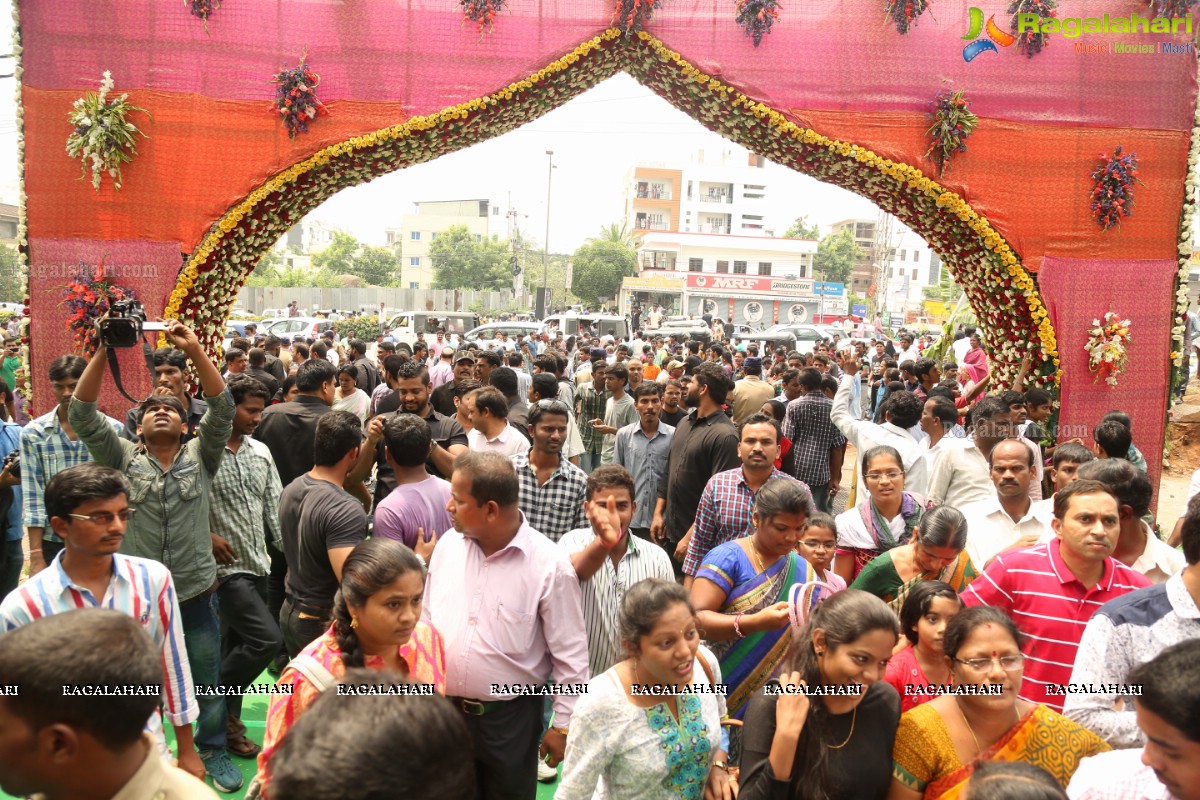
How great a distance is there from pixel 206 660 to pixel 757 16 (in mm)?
6828

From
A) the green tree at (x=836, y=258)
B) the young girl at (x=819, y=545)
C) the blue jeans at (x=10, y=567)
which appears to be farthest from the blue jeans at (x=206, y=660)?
the green tree at (x=836, y=258)

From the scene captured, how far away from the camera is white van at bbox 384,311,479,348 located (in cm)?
2639

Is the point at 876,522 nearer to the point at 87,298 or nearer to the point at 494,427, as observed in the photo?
the point at 494,427

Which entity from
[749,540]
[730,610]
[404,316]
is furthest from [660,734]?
[404,316]

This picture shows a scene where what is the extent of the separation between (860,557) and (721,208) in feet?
198

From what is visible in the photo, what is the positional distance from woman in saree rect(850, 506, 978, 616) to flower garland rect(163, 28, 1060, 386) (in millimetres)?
5367

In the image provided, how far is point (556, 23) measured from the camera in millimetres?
8039

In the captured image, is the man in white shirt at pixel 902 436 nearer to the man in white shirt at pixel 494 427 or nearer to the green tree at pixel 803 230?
the man in white shirt at pixel 494 427

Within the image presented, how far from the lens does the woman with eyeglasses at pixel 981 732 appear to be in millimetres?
2316

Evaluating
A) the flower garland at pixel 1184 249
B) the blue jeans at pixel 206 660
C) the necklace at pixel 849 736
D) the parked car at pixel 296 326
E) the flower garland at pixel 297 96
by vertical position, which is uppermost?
the flower garland at pixel 297 96

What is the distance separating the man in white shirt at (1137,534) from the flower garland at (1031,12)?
5745 mm

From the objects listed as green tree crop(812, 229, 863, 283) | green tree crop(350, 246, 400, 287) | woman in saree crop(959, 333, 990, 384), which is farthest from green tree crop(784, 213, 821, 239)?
woman in saree crop(959, 333, 990, 384)

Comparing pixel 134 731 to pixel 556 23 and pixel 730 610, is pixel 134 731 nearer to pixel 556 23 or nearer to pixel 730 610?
pixel 730 610

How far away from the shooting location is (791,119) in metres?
8.09
